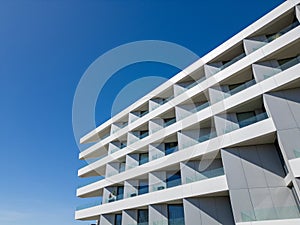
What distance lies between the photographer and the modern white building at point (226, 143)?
900cm

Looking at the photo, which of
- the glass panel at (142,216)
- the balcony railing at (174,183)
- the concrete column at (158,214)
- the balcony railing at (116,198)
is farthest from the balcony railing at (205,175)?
the balcony railing at (116,198)

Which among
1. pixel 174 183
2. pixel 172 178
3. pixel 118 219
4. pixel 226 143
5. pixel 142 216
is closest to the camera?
pixel 226 143

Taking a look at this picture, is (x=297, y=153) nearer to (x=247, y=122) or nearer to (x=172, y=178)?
(x=247, y=122)

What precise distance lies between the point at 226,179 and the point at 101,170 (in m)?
13.7

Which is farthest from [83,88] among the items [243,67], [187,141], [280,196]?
[280,196]

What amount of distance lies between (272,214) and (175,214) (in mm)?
6061

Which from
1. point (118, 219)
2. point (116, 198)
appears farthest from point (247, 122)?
point (118, 219)

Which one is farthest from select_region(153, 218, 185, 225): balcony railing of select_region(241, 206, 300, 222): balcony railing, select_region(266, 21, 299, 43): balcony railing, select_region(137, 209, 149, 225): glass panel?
select_region(266, 21, 299, 43): balcony railing

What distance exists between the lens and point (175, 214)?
492 inches

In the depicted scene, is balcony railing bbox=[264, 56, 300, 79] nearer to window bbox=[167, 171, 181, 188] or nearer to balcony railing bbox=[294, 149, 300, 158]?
balcony railing bbox=[294, 149, 300, 158]

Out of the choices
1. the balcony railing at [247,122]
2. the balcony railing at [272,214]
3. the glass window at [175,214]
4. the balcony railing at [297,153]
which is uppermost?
the balcony railing at [247,122]

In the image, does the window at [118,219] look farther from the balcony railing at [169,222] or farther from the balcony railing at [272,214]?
the balcony railing at [272,214]

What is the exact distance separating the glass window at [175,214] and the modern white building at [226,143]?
0.06 meters

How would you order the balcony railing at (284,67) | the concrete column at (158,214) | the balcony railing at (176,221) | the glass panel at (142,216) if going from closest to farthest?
1. the balcony railing at (284,67)
2. the balcony railing at (176,221)
3. the concrete column at (158,214)
4. the glass panel at (142,216)
